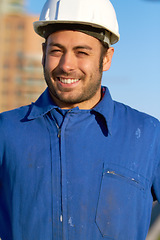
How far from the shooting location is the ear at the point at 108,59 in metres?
2.32

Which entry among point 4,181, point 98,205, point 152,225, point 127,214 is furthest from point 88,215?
point 152,225

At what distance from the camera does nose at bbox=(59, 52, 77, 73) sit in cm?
206

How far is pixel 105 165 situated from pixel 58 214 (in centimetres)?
33

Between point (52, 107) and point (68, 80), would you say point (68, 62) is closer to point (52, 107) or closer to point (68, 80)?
point (68, 80)

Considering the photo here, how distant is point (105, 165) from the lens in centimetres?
207

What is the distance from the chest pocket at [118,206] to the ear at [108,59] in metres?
0.59

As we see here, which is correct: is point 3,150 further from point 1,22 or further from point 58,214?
point 1,22

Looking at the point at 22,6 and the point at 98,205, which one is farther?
the point at 22,6

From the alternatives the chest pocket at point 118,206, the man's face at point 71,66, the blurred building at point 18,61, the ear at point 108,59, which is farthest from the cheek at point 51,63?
the blurred building at point 18,61

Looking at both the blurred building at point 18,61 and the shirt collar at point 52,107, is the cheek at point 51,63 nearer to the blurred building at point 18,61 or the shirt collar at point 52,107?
the shirt collar at point 52,107

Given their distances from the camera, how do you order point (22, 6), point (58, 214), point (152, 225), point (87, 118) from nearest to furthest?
point (58, 214)
point (87, 118)
point (152, 225)
point (22, 6)

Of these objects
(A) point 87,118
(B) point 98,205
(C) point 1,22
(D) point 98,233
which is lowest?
(C) point 1,22

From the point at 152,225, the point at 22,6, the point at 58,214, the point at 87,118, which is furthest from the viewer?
the point at 22,6

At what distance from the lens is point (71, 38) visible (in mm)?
2111
